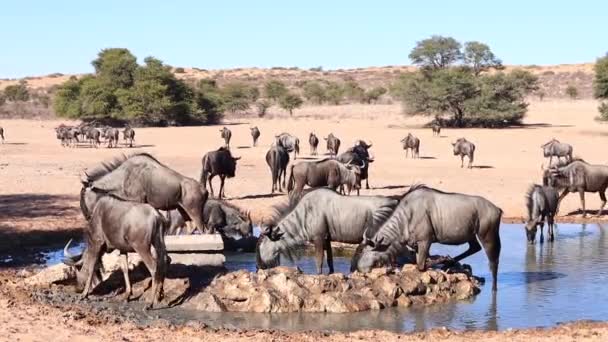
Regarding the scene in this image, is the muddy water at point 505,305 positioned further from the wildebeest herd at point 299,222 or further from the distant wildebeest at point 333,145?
the distant wildebeest at point 333,145

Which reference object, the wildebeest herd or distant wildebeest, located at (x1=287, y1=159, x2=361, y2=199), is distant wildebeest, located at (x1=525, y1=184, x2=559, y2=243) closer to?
the wildebeest herd

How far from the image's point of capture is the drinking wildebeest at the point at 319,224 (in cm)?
1223

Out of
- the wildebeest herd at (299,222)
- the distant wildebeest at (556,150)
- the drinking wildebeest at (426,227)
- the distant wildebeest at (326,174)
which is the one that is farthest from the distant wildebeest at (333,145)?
the drinking wildebeest at (426,227)

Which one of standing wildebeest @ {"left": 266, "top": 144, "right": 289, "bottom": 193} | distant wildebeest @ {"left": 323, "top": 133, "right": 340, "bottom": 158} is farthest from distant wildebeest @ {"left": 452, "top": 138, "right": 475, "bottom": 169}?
standing wildebeest @ {"left": 266, "top": 144, "right": 289, "bottom": 193}

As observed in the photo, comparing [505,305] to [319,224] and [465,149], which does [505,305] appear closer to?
[319,224]

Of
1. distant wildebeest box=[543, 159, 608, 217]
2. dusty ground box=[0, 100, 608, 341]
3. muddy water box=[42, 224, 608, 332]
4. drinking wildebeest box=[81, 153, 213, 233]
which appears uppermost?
drinking wildebeest box=[81, 153, 213, 233]

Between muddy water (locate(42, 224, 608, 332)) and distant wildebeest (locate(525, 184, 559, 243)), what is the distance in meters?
1.10

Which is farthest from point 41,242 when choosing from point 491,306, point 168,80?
point 168,80

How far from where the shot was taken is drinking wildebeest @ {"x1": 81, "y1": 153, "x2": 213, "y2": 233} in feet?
43.0

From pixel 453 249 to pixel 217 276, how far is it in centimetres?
552

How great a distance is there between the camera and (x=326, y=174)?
787 inches

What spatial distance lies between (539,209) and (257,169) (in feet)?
51.2

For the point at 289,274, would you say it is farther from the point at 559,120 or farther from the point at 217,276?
the point at 559,120

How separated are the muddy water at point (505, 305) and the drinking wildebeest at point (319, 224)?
979mm
